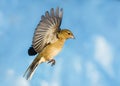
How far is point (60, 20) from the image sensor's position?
625 centimetres

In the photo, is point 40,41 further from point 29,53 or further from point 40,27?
point 29,53

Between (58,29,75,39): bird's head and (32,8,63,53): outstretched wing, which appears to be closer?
(32,8,63,53): outstretched wing

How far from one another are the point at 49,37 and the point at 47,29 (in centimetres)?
20

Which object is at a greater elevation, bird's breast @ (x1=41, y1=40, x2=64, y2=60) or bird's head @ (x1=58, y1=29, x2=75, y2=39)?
bird's head @ (x1=58, y1=29, x2=75, y2=39)

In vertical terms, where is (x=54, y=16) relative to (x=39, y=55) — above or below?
above

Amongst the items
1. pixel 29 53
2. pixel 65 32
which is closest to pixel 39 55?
pixel 29 53

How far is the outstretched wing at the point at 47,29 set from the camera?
19.8 ft

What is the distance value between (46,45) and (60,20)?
0.62m

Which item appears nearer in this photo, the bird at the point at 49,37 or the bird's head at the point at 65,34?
the bird at the point at 49,37

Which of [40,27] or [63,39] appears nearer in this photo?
[40,27]

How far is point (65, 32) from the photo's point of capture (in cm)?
647

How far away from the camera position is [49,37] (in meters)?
6.33

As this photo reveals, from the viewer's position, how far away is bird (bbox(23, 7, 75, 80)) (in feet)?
19.9

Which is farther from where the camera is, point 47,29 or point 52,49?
point 52,49
